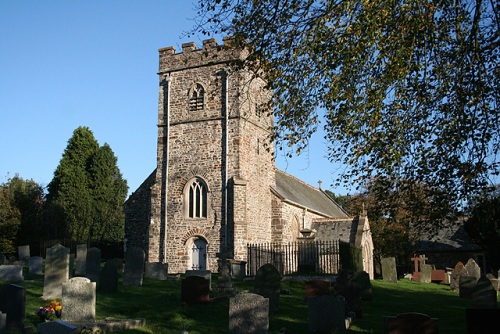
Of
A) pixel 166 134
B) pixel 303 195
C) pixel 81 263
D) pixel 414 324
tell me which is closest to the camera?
pixel 414 324

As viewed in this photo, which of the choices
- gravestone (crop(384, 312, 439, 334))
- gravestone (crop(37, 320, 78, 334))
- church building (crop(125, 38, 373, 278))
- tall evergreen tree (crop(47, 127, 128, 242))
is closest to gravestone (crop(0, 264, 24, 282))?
church building (crop(125, 38, 373, 278))

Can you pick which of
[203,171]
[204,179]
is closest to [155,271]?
[204,179]

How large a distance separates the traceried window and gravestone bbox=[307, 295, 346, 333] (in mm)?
15342

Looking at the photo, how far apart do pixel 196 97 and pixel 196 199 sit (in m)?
5.19

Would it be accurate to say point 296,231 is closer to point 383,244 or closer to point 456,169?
point 383,244

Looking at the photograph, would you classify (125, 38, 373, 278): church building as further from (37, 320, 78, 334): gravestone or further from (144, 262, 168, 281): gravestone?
(37, 320, 78, 334): gravestone

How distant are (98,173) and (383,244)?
21924mm

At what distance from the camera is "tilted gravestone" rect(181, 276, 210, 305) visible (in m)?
13.2

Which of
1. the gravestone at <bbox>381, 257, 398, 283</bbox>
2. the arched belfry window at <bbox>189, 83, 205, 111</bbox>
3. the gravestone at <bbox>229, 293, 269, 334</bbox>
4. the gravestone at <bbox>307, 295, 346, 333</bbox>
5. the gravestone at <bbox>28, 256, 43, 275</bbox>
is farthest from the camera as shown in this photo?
the arched belfry window at <bbox>189, 83, 205, 111</bbox>

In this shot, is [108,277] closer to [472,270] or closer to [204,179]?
[204,179]

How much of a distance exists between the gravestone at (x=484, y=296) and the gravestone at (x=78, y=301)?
32.5 feet

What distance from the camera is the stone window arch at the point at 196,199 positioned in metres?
25.9

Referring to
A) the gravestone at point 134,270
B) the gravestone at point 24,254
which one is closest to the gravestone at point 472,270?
the gravestone at point 134,270

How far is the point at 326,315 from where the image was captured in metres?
10.7
